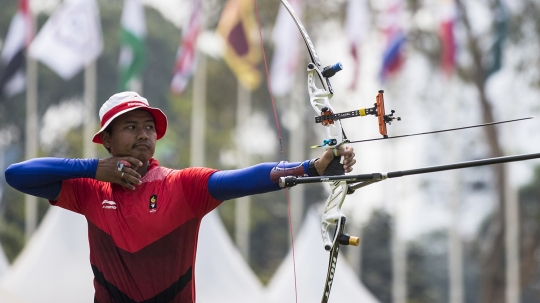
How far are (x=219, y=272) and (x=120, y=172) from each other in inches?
320

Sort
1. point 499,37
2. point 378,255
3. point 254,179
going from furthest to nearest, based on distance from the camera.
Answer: point 378,255 → point 499,37 → point 254,179

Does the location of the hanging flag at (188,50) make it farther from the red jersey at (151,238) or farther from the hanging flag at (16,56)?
the red jersey at (151,238)

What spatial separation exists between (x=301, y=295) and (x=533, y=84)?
1357cm

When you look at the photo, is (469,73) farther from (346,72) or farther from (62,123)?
(62,123)

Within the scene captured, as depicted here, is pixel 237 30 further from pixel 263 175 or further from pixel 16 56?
pixel 263 175

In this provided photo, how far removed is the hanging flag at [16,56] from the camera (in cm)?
1630

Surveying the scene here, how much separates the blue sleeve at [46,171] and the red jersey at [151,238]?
188 mm

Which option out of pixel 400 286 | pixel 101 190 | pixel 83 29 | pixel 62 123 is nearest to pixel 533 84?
pixel 400 286

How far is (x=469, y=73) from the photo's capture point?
2516 centimetres

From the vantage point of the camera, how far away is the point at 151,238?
14.4 feet

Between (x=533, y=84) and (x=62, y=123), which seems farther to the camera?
(x=62, y=123)

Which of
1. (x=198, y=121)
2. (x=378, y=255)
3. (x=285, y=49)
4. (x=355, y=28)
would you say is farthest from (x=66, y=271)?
(x=378, y=255)

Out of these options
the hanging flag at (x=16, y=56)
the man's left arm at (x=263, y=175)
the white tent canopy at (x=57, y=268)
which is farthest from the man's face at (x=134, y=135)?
the hanging flag at (x=16, y=56)

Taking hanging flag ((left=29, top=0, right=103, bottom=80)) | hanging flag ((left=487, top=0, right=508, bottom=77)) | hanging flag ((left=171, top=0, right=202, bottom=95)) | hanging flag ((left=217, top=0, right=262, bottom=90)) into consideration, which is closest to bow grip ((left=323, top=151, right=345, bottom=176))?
hanging flag ((left=29, top=0, right=103, bottom=80))
